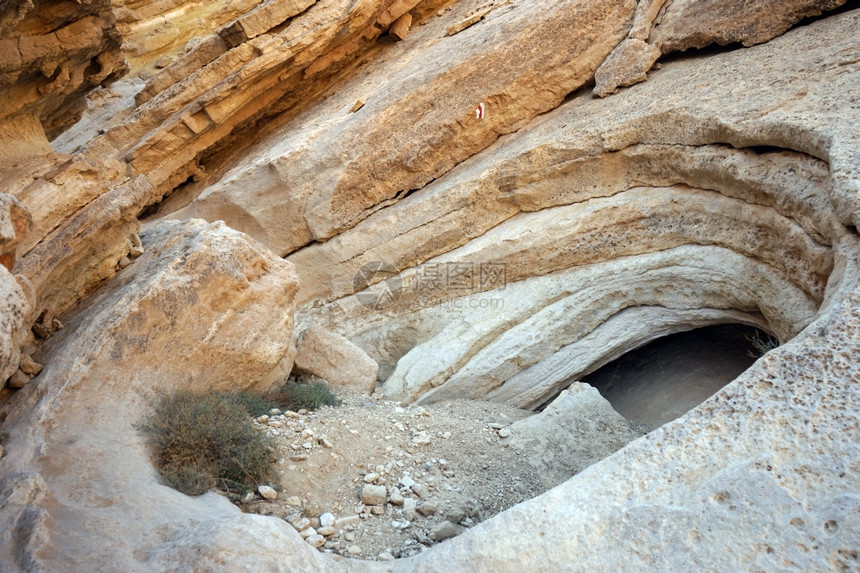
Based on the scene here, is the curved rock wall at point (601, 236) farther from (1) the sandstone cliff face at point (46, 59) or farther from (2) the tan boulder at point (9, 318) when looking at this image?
(2) the tan boulder at point (9, 318)

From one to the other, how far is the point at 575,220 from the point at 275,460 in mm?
4547

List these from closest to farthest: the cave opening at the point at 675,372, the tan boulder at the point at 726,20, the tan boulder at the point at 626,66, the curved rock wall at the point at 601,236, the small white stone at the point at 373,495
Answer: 1. the small white stone at the point at 373,495
2. the curved rock wall at the point at 601,236
3. the tan boulder at the point at 726,20
4. the cave opening at the point at 675,372
5. the tan boulder at the point at 626,66

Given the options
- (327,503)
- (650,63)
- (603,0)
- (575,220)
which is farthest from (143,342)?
(603,0)

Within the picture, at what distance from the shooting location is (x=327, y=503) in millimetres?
4273

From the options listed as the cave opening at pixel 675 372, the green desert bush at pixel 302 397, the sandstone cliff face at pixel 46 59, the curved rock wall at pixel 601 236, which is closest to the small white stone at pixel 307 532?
the green desert bush at pixel 302 397

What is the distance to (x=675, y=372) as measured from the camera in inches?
297

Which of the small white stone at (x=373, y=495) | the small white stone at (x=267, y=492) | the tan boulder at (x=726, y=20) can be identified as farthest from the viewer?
the tan boulder at (x=726, y=20)

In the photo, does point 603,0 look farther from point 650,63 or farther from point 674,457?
point 674,457

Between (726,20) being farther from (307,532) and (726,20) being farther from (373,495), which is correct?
(307,532)

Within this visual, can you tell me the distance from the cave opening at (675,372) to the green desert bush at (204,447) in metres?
4.23

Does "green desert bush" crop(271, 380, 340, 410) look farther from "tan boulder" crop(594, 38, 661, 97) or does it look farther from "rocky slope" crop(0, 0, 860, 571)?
"tan boulder" crop(594, 38, 661, 97)

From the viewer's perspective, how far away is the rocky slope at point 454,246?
10.0ft

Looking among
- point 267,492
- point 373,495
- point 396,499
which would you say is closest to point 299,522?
point 267,492

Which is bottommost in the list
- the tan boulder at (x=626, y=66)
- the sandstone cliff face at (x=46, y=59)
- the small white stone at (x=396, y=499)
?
the small white stone at (x=396, y=499)
